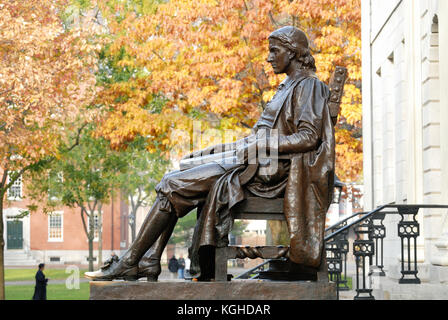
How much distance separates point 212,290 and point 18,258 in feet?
202

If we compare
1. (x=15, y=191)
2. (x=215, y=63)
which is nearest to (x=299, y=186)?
(x=215, y=63)

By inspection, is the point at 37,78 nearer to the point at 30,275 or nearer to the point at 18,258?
the point at 30,275

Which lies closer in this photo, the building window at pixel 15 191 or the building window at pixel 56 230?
the building window at pixel 15 191

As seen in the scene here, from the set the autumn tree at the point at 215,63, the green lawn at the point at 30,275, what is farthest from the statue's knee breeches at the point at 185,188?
the green lawn at the point at 30,275

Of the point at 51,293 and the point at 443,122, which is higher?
the point at 443,122

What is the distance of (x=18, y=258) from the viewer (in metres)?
63.8

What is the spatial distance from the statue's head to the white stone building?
16.7 feet

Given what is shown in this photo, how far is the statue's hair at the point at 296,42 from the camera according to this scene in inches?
235

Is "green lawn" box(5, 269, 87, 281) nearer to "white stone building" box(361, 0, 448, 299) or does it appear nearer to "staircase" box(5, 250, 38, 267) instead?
"staircase" box(5, 250, 38, 267)

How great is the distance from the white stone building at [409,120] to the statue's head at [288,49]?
5087mm

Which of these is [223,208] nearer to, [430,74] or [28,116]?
[430,74]

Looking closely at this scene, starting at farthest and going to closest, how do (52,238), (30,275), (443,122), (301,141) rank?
(52,238)
(30,275)
(443,122)
(301,141)

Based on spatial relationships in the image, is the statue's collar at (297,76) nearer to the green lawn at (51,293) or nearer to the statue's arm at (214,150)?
the statue's arm at (214,150)
